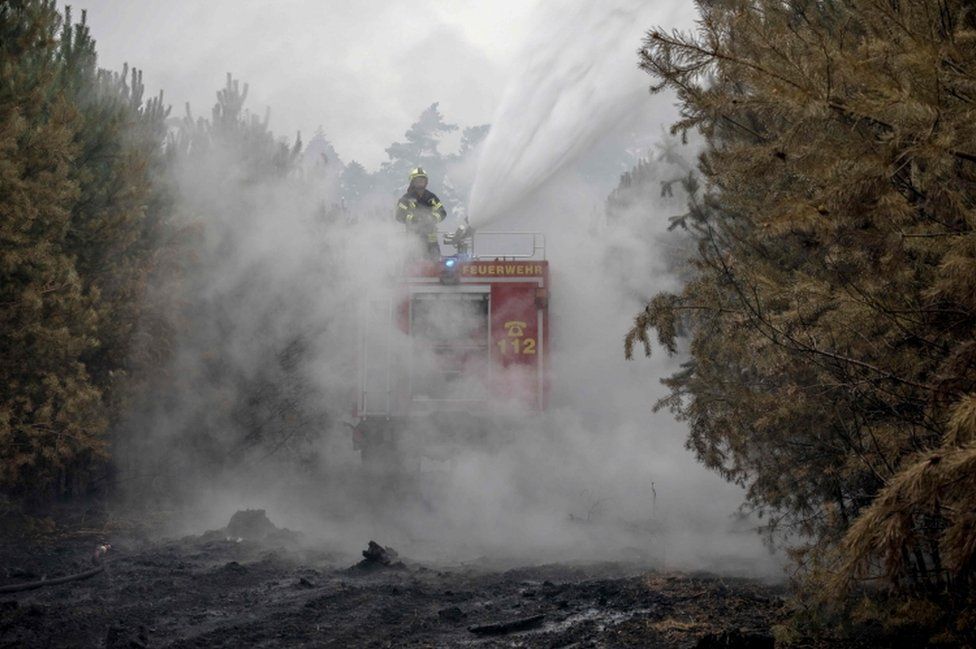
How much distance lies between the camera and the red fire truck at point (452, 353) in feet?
41.3

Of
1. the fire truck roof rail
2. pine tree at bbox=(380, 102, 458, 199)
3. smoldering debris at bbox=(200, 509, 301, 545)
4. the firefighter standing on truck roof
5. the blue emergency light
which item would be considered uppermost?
pine tree at bbox=(380, 102, 458, 199)

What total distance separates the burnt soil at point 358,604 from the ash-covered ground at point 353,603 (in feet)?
0.05

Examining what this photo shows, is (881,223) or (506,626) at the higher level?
(881,223)

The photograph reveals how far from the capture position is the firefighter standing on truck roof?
13.1 m

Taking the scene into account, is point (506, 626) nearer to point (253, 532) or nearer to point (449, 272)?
point (253, 532)

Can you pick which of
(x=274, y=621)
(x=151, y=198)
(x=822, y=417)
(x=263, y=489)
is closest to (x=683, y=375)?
(x=822, y=417)

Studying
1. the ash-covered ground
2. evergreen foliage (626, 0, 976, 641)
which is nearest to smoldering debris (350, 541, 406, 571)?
the ash-covered ground

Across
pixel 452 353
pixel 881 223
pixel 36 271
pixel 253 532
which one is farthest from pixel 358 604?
pixel 452 353

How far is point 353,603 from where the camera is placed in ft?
24.0

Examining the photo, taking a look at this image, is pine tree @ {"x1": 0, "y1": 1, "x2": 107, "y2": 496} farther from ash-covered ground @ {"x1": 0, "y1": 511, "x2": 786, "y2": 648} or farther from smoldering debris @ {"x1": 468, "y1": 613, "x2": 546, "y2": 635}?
smoldering debris @ {"x1": 468, "y1": 613, "x2": 546, "y2": 635}

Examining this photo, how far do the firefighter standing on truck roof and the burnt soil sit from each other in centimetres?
499

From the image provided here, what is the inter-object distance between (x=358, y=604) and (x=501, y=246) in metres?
7.31

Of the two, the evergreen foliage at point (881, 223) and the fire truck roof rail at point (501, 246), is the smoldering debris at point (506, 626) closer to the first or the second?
the evergreen foliage at point (881, 223)

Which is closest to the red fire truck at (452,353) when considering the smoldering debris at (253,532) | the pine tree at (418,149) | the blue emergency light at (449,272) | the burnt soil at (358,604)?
the blue emergency light at (449,272)
